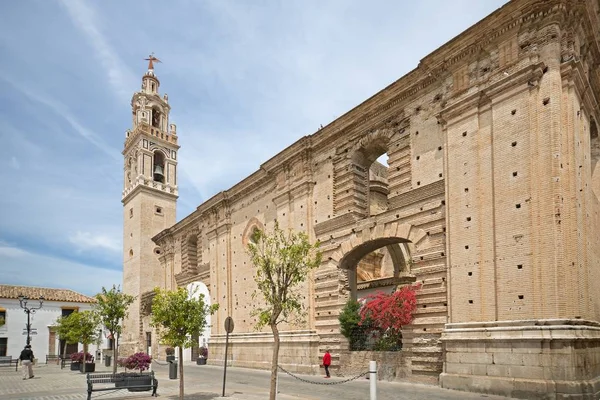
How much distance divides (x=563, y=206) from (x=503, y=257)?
6.58 ft

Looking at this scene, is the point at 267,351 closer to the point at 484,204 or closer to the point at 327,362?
the point at 327,362

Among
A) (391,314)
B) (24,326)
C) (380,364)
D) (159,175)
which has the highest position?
(159,175)

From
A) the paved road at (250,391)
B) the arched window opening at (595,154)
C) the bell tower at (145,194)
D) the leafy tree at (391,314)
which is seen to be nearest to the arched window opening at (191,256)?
the bell tower at (145,194)

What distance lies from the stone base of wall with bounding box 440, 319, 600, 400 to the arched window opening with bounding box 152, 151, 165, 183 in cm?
3471

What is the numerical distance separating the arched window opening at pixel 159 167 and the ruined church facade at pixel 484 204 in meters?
25.1

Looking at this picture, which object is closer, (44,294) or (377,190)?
(377,190)

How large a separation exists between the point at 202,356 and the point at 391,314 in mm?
17123

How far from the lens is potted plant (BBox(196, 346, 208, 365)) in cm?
2858

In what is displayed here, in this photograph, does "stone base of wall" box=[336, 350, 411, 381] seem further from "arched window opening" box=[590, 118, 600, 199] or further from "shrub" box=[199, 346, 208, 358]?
"shrub" box=[199, 346, 208, 358]

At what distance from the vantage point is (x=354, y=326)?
17.7 metres

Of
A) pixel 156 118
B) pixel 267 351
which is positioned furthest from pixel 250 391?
pixel 156 118

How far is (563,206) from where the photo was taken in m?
12.2

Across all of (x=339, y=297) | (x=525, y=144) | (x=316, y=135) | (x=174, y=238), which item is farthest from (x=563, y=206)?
(x=174, y=238)

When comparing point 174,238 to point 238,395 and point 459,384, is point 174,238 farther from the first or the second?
point 459,384
